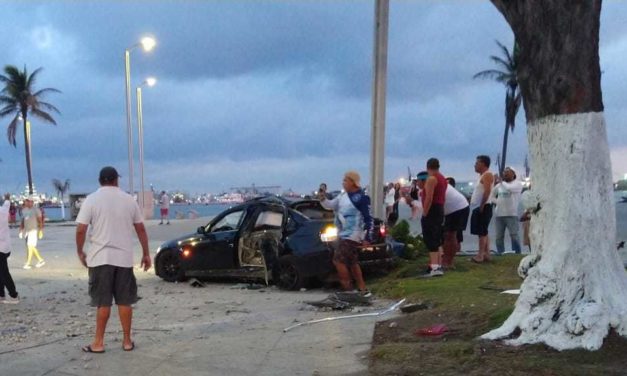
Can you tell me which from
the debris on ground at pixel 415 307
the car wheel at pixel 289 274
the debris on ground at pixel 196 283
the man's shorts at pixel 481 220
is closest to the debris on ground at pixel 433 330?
the debris on ground at pixel 415 307

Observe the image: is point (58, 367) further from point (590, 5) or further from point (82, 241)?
point (590, 5)

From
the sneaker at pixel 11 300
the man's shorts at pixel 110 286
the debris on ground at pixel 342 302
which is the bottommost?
the sneaker at pixel 11 300

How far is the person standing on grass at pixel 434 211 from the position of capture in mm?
9781

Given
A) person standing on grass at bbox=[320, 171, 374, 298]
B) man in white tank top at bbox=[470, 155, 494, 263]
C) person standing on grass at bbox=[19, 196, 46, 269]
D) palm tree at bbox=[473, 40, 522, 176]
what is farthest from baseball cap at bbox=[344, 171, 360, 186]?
palm tree at bbox=[473, 40, 522, 176]

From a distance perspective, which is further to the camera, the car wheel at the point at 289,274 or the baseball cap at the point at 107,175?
the car wheel at the point at 289,274

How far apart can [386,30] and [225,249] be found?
5.56 metres

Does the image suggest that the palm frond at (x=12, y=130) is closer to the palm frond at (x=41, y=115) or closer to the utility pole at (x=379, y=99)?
the palm frond at (x=41, y=115)

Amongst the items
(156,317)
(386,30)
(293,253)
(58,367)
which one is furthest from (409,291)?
(386,30)

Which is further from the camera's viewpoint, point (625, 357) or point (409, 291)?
point (409, 291)

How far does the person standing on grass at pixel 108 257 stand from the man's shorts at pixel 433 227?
4956 mm

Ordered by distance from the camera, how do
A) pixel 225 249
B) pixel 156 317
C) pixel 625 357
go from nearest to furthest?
pixel 625 357 → pixel 156 317 → pixel 225 249

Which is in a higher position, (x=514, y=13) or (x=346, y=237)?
(x=514, y=13)

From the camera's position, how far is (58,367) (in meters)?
5.72

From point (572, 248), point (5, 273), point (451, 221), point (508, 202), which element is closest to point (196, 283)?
point (5, 273)
